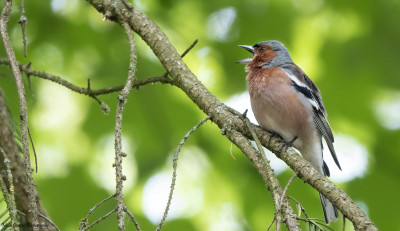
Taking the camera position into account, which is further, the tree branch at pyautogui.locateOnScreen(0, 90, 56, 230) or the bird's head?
the bird's head

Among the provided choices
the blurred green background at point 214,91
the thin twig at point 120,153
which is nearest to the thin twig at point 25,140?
the thin twig at point 120,153

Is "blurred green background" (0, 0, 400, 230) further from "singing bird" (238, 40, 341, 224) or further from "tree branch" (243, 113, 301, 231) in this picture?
"tree branch" (243, 113, 301, 231)

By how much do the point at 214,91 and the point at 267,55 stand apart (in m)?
0.76

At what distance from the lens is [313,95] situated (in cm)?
556

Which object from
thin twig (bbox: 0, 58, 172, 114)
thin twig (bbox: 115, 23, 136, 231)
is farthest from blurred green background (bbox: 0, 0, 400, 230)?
thin twig (bbox: 115, 23, 136, 231)

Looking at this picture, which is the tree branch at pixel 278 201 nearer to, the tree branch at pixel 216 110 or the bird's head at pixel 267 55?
the tree branch at pixel 216 110

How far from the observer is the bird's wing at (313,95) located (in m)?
5.39

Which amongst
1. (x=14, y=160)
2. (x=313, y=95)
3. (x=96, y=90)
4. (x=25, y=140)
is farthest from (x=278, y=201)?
(x=313, y=95)

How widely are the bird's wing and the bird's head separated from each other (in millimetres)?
280

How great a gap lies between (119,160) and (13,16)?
3.87 m

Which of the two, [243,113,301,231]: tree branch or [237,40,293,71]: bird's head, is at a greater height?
[237,40,293,71]: bird's head

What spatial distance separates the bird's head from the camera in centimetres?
589

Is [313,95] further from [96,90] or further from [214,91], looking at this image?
[96,90]

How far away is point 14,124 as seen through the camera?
438 centimetres
